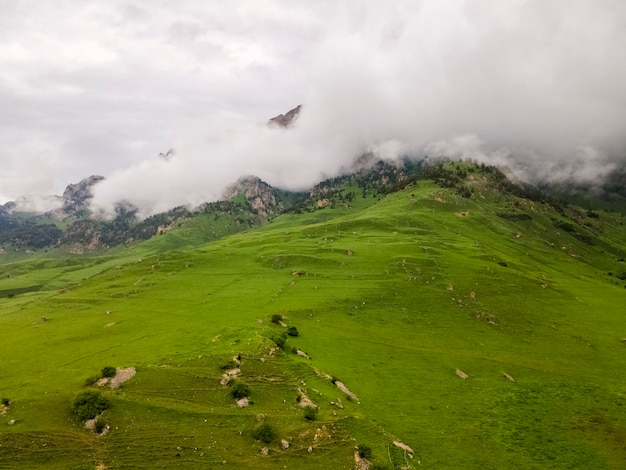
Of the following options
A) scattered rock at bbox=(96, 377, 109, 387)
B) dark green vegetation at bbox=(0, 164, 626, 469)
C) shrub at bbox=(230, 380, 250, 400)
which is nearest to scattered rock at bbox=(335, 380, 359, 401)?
dark green vegetation at bbox=(0, 164, 626, 469)

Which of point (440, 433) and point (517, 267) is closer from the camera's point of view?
point (440, 433)

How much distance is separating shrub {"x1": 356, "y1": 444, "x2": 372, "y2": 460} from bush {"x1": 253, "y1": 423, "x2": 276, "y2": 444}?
28.2 feet

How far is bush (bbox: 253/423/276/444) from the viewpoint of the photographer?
41.1m

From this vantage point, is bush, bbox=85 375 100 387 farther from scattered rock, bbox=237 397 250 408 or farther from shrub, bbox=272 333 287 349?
shrub, bbox=272 333 287 349

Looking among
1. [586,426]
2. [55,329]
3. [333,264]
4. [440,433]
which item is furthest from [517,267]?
[55,329]

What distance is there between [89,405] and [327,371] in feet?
106

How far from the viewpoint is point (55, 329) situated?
95375 mm

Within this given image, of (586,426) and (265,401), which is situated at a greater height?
(265,401)

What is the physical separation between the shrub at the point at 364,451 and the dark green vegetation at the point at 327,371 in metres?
0.32

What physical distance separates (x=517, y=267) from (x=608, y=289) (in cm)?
4062

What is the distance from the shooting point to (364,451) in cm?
4075

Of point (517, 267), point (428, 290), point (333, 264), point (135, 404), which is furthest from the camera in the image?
point (517, 267)

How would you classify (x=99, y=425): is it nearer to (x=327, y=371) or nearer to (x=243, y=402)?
(x=243, y=402)

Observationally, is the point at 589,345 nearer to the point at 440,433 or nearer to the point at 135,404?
the point at 440,433
